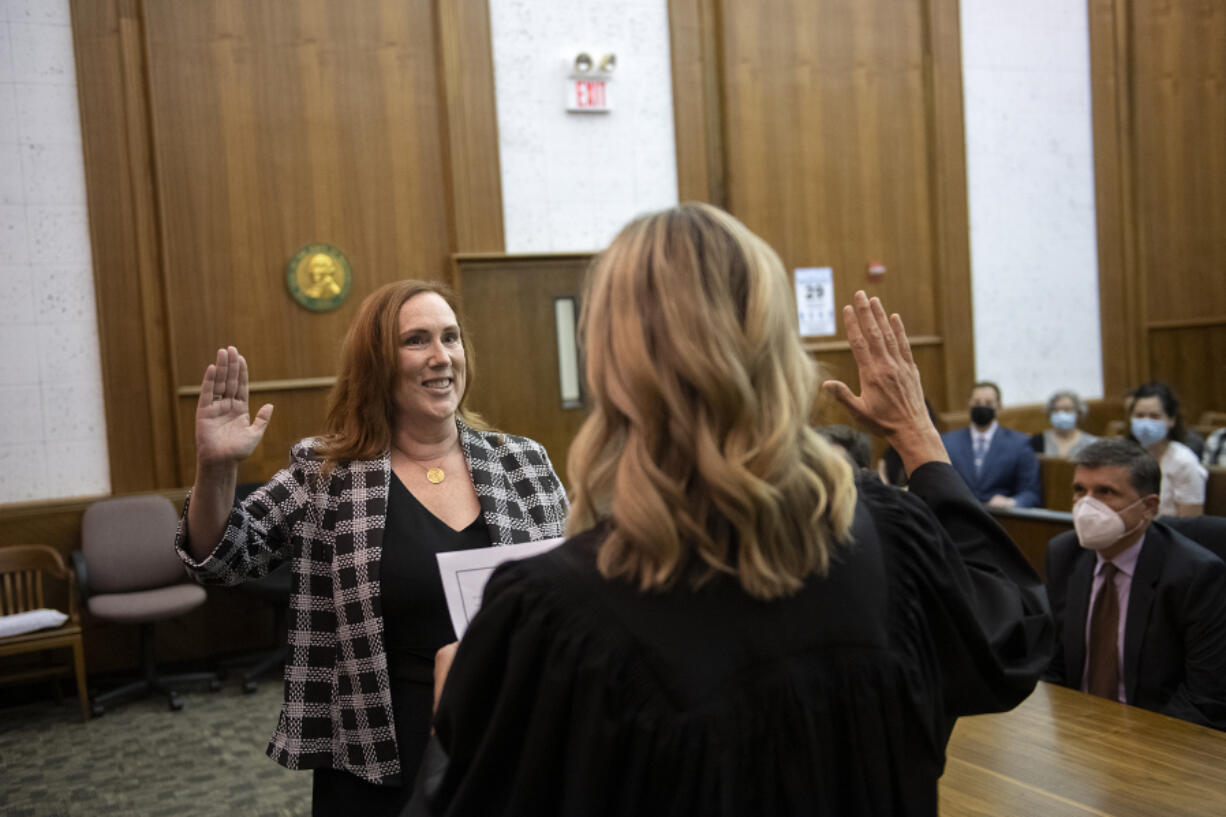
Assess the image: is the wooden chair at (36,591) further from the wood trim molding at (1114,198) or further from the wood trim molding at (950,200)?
the wood trim molding at (1114,198)

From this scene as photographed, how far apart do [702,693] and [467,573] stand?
883 mm

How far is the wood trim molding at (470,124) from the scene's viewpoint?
762 cm

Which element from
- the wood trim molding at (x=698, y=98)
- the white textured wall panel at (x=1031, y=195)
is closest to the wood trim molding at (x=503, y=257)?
the wood trim molding at (x=698, y=98)

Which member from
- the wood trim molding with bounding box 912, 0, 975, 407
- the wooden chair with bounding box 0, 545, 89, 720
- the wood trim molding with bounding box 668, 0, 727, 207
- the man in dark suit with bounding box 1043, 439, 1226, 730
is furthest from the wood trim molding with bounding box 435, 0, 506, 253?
the man in dark suit with bounding box 1043, 439, 1226, 730

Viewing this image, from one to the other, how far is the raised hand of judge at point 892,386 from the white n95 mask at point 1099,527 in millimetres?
2104

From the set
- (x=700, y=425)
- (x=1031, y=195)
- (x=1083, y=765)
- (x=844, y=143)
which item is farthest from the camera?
(x=1031, y=195)

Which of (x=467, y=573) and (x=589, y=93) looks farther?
(x=589, y=93)

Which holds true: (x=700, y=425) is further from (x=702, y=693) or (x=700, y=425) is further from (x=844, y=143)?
(x=844, y=143)

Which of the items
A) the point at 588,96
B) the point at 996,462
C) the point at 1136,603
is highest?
the point at 588,96

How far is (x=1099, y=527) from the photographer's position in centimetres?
338

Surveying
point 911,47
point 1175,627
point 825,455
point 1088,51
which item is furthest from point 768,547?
point 1088,51

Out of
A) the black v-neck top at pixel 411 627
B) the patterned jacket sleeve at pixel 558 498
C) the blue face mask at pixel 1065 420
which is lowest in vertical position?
the blue face mask at pixel 1065 420

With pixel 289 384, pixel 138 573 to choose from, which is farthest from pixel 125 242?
pixel 138 573

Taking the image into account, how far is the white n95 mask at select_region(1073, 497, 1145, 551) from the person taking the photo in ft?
11.0
